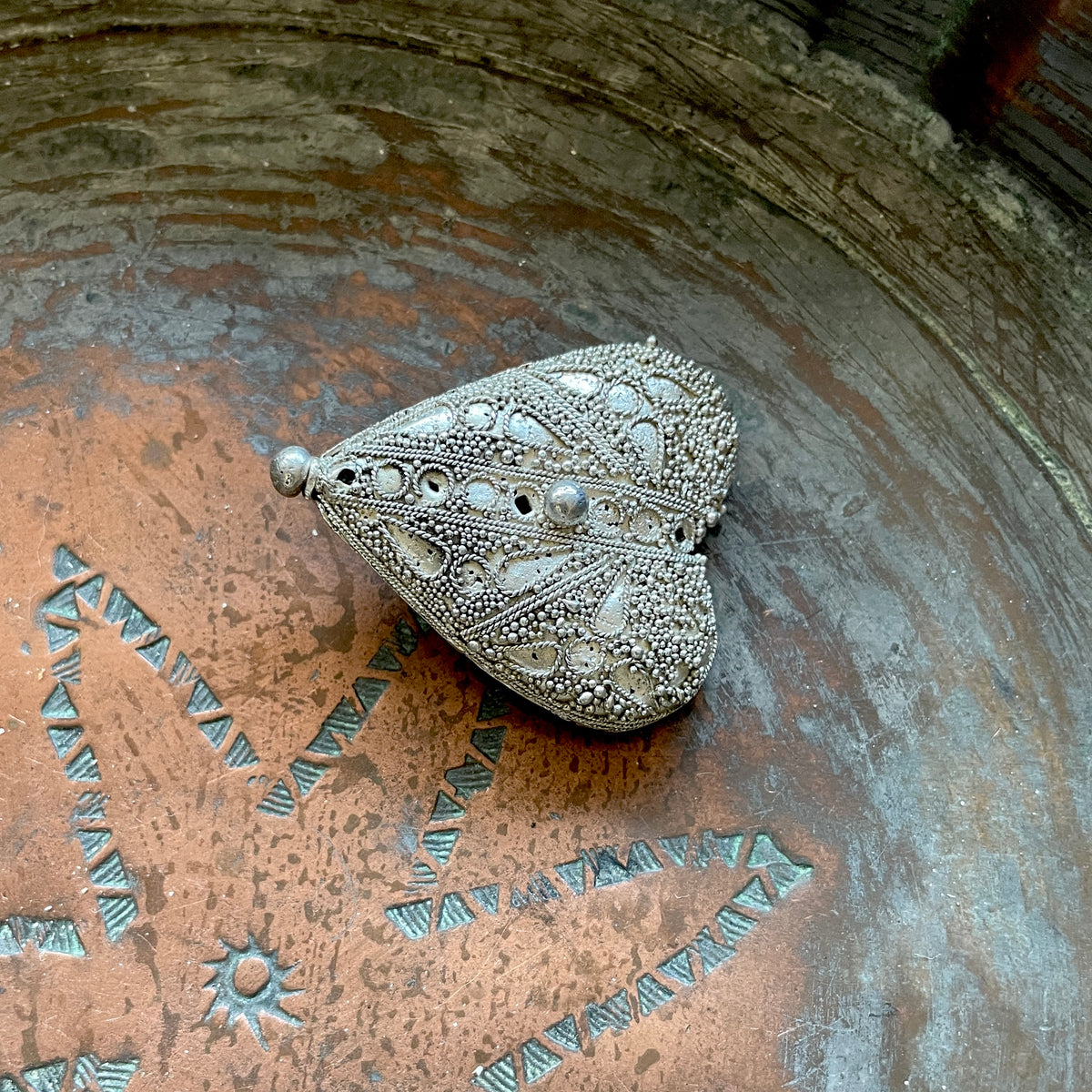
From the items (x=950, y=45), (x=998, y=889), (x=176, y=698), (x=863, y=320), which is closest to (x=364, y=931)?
(x=176, y=698)

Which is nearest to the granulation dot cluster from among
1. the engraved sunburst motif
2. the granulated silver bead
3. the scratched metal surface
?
the granulated silver bead

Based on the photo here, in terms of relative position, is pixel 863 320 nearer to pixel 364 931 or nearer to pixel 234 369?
pixel 234 369

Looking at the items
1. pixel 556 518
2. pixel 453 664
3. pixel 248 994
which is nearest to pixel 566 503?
pixel 556 518

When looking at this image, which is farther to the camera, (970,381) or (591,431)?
(970,381)

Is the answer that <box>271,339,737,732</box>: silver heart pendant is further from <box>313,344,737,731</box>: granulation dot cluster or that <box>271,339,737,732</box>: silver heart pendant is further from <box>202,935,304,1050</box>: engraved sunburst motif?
<box>202,935,304,1050</box>: engraved sunburst motif

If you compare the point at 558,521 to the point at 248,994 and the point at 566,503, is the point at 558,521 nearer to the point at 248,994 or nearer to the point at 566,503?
the point at 566,503

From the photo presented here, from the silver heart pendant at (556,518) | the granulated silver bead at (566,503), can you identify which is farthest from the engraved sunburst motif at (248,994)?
the granulated silver bead at (566,503)

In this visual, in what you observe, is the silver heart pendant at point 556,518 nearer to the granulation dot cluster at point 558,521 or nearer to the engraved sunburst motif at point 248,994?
the granulation dot cluster at point 558,521
